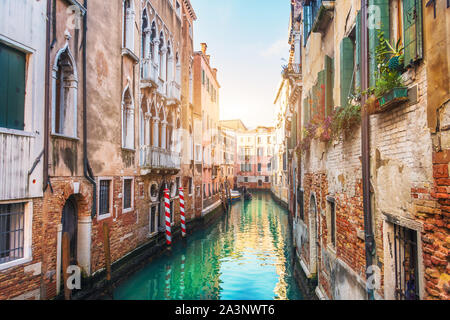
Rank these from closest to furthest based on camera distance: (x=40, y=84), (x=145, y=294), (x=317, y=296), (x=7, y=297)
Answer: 1. (x=7, y=297)
2. (x=40, y=84)
3. (x=317, y=296)
4. (x=145, y=294)

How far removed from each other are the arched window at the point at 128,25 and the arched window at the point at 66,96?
9.46 feet

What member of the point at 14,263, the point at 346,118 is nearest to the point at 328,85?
the point at 346,118

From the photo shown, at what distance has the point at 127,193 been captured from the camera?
850cm

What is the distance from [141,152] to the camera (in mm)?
9227

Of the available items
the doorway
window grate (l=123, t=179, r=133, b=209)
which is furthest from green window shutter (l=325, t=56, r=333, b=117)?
window grate (l=123, t=179, r=133, b=209)

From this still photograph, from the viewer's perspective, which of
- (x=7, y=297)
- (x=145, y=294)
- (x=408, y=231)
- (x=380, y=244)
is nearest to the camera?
(x=408, y=231)

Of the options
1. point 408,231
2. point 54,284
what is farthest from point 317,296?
point 54,284

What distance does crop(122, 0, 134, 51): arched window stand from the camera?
8523 mm

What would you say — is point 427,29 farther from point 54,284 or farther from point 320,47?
point 54,284

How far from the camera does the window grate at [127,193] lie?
8.34 meters

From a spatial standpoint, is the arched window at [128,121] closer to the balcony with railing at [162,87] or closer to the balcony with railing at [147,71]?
the balcony with railing at [147,71]

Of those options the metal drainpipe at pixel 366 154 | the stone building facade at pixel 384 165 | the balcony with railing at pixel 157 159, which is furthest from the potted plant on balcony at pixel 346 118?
the balcony with railing at pixel 157 159

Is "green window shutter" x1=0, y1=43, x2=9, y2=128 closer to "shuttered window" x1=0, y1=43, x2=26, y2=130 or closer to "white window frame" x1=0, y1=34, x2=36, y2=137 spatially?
"shuttered window" x1=0, y1=43, x2=26, y2=130

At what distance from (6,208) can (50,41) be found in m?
2.80
